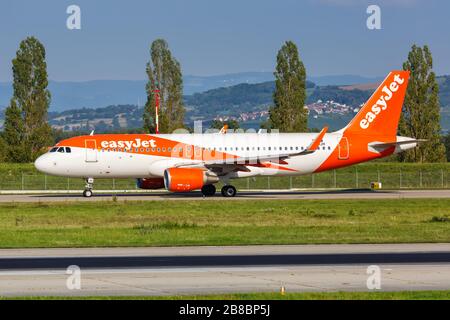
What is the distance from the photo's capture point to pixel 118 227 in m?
37.4

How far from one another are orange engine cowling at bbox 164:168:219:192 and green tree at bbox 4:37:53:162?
40.2 metres

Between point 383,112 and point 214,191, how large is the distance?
38.7 feet

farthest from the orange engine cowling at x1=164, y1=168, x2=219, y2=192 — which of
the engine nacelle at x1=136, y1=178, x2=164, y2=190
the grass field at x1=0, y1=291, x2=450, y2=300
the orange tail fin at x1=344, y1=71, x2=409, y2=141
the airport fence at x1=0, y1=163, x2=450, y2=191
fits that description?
the grass field at x1=0, y1=291, x2=450, y2=300

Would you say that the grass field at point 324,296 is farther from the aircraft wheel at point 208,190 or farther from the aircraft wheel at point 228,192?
the aircraft wheel at point 208,190

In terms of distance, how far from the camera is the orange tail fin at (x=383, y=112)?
58219 mm

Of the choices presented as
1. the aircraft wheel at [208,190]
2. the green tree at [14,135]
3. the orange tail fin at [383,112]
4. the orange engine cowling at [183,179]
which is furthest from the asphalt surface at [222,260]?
the green tree at [14,135]

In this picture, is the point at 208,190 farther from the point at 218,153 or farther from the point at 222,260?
the point at 222,260

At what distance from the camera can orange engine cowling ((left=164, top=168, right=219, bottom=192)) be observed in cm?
5219

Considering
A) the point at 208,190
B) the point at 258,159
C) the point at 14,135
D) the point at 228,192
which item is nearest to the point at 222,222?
the point at 258,159

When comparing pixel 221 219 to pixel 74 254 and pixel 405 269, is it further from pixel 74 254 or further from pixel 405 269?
pixel 405 269

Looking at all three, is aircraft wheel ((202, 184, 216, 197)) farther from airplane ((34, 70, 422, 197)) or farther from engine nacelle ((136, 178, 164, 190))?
engine nacelle ((136, 178, 164, 190))
